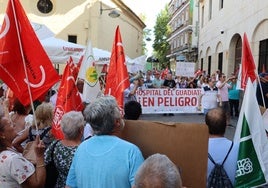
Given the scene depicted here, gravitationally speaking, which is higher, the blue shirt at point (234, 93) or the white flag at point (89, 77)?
the white flag at point (89, 77)

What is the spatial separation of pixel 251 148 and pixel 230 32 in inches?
803

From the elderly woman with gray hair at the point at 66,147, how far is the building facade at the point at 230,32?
12.5m

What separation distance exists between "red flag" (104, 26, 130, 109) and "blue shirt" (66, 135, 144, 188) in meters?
2.64

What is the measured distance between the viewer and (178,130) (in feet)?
8.41

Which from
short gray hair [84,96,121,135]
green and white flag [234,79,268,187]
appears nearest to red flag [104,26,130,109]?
green and white flag [234,79,268,187]

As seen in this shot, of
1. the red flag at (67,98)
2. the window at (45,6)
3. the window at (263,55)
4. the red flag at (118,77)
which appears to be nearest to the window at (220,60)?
the window at (263,55)

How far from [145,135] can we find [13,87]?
1582mm

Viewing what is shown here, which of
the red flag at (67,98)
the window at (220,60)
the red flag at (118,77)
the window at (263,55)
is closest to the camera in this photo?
the red flag at (67,98)

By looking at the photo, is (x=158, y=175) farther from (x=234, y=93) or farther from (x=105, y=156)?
(x=234, y=93)

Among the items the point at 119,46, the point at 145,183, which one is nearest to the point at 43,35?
the point at 119,46

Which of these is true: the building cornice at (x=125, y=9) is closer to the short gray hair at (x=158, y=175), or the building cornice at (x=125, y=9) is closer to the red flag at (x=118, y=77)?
the red flag at (x=118, y=77)

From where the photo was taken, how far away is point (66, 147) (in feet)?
10.5

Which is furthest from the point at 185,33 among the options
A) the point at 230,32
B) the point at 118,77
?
the point at 118,77

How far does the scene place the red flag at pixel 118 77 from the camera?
532 centimetres
